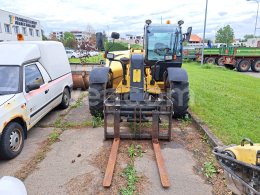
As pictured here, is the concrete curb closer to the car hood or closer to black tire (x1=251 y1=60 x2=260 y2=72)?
the car hood

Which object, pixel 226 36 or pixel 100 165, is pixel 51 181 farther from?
pixel 226 36

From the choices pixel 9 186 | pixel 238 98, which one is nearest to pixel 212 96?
pixel 238 98

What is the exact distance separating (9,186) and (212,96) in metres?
7.32

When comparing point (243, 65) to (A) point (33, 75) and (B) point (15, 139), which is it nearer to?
(A) point (33, 75)

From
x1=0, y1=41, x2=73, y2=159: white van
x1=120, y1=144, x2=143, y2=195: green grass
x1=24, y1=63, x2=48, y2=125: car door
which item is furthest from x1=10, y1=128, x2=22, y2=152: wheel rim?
x1=120, y1=144, x2=143, y2=195: green grass

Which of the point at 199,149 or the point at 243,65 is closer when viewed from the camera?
the point at 199,149

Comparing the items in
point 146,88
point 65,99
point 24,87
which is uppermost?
point 24,87

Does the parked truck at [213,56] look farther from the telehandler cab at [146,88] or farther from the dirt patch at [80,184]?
the dirt patch at [80,184]

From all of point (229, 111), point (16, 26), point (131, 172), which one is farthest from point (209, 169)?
point (16, 26)

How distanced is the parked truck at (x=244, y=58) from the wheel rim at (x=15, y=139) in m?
18.6

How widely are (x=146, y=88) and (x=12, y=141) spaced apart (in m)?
2.98

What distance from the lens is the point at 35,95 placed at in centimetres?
506

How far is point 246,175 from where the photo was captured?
2.37 meters

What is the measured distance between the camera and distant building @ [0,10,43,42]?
3669 cm
